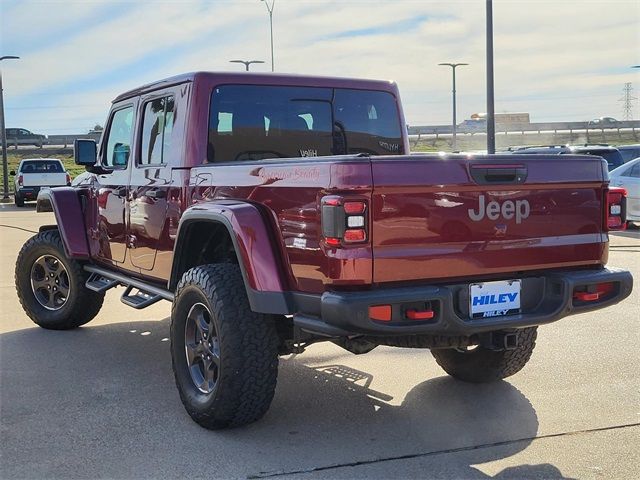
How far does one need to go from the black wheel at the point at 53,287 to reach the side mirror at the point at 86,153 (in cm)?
82

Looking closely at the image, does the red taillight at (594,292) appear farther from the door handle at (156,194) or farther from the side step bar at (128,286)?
the door handle at (156,194)

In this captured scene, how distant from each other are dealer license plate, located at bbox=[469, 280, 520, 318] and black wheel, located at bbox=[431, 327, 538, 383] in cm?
88

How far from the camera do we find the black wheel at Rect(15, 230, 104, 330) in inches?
271

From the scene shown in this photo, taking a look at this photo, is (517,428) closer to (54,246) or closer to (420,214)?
(420,214)

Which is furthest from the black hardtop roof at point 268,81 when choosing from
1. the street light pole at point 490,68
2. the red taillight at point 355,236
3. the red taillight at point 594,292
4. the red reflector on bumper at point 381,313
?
the street light pole at point 490,68

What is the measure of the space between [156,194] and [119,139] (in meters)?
1.25

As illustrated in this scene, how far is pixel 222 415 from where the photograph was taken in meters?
4.24

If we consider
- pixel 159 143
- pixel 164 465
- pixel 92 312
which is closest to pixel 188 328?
pixel 164 465

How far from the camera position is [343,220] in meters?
3.63

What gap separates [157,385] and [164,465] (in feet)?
4.74

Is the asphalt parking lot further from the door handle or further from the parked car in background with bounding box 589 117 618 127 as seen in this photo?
the parked car in background with bounding box 589 117 618 127

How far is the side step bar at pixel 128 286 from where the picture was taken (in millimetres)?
5418

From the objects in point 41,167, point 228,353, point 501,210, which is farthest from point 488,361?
point 41,167

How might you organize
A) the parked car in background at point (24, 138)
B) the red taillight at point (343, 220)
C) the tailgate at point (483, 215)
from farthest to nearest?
the parked car in background at point (24, 138), the tailgate at point (483, 215), the red taillight at point (343, 220)
